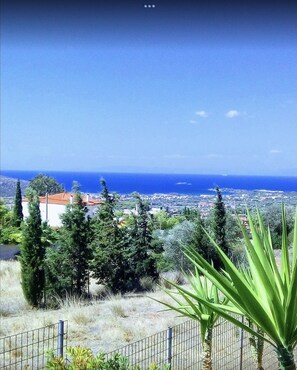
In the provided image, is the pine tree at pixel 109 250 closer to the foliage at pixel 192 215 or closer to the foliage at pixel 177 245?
the foliage at pixel 177 245

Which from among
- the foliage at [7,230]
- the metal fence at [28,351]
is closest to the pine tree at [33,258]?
the metal fence at [28,351]

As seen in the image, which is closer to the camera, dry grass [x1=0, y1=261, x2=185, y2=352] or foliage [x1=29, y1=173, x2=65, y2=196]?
dry grass [x1=0, y1=261, x2=185, y2=352]

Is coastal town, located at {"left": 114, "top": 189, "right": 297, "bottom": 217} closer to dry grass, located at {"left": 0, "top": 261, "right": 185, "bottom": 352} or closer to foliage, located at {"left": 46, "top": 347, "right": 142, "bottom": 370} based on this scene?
foliage, located at {"left": 46, "top": 347, "right": 142, "bottom": 370}

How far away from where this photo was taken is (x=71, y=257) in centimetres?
899

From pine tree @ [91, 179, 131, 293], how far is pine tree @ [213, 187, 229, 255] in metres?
5.05

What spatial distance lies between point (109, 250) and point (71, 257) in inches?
36.7

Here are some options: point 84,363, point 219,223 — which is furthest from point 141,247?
point 84,363

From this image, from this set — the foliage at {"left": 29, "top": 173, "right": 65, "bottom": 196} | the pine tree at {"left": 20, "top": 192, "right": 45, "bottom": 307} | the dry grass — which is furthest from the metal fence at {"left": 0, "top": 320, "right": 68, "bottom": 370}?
the foliage at {"left": 29, "top": 173, "right": 65, "bottom": 196}

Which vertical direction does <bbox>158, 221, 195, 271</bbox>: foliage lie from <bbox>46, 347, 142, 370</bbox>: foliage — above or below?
below

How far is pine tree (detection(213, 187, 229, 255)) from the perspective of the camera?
14.4 m

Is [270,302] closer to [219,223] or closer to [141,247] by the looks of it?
[141,247]

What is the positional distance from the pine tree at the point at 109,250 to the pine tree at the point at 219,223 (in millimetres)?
5053

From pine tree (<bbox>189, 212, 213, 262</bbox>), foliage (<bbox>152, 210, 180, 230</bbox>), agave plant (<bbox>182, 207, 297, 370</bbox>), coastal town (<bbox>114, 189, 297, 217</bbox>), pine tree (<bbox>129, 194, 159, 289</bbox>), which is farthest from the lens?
foliage (<bbox>152, 210, 180, 230</bbox>)

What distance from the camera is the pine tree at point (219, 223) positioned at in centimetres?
1444
